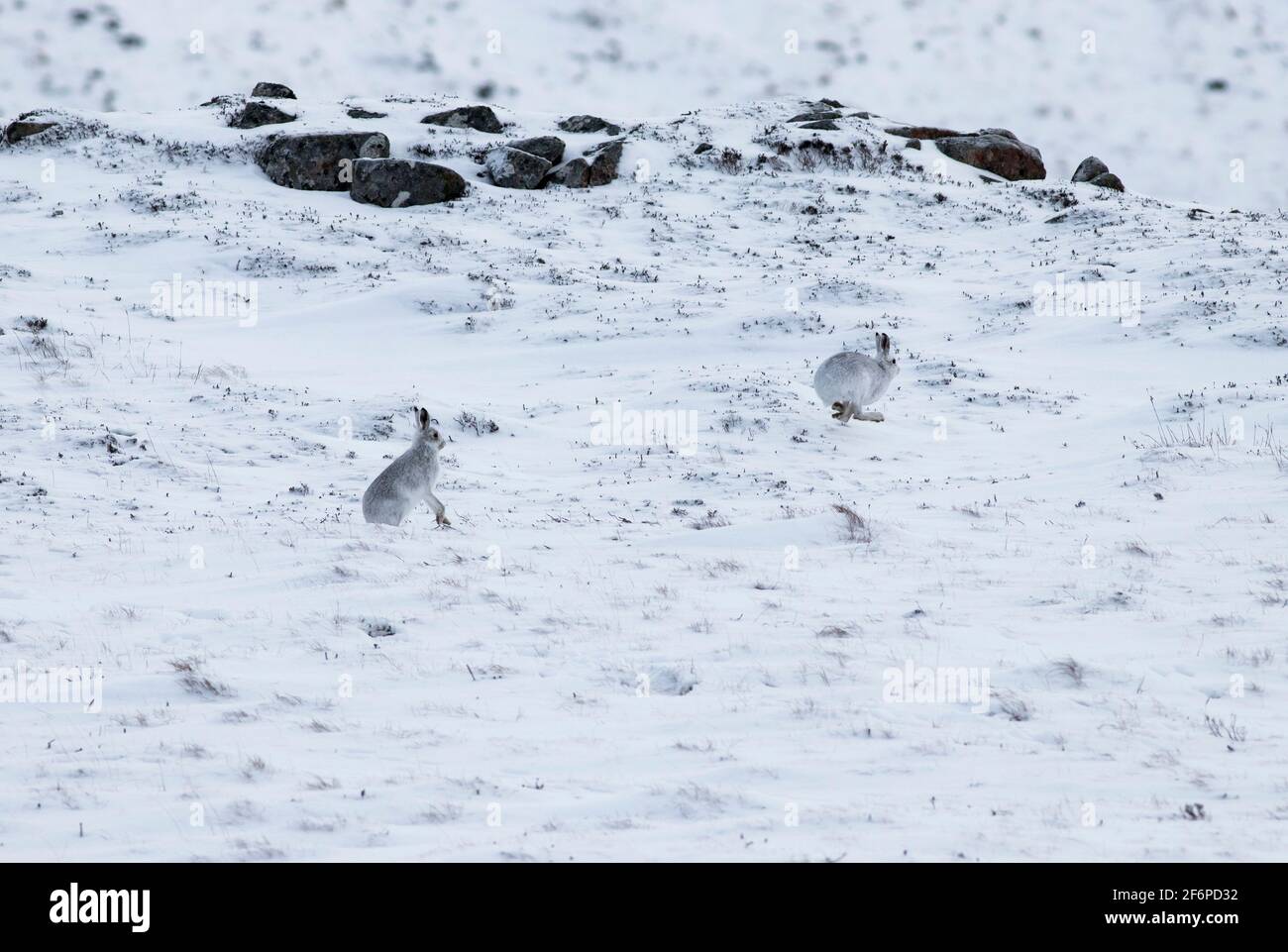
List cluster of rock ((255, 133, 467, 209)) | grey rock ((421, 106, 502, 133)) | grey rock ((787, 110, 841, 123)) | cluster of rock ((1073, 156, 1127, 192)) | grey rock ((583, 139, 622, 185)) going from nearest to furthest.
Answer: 1. cluster of rock ((255, 133, 467, 209))
2. grey rock ((583, 139, 622, 185))
3. grey rock ((421, 106, 502, 133))
4. cluster of rock ((1073, 156, 1127, 192))
5. grey rock ((787, 110, 841, 123))

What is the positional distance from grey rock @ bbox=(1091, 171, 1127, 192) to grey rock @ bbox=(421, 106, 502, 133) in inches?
986

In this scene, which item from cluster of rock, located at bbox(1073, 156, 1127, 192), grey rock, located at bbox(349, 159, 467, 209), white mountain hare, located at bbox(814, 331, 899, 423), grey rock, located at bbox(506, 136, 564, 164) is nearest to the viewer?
white mountain hare, located at bbox(814, 331, 899, 423)

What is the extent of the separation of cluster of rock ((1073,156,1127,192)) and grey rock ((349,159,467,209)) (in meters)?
27.8

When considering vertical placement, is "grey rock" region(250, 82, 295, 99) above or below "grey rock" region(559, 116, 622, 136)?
below

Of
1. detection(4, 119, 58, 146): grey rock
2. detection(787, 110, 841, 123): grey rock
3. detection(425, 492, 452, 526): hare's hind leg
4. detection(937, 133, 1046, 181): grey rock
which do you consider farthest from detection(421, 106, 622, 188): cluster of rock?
detection(425, 492, 452, 526): hare's hind leg

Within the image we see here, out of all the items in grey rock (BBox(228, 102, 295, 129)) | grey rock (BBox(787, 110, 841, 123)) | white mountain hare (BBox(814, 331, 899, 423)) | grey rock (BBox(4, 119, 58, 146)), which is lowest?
grey rock (BBox(4, 119, 58, 146))

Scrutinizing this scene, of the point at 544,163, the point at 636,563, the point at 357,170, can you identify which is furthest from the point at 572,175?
the point at 636,563

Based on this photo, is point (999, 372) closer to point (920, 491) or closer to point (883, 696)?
point (920, 491)

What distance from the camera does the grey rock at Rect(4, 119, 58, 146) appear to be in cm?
4084

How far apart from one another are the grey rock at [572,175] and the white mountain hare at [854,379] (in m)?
25.6

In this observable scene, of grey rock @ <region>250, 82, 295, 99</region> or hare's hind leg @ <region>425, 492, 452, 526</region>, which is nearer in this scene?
hare's hind leg @ <region>425, 492, 452, 526</region>

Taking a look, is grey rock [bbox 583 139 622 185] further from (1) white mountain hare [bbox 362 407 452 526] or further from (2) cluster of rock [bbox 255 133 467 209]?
(1) white mountain hare [bbox 362 407 452 526]

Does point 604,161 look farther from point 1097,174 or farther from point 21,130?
point 1097,174
